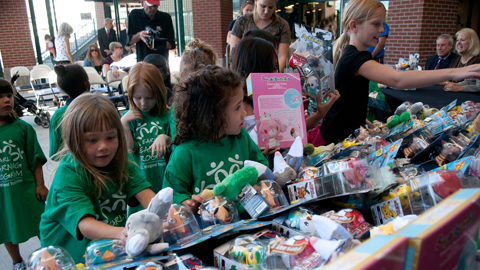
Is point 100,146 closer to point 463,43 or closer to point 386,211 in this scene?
point 386,211

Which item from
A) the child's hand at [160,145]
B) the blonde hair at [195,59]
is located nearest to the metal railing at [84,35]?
the blonde hair at [195,59]

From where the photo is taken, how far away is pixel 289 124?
166 centimetres

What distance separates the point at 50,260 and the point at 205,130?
79cm

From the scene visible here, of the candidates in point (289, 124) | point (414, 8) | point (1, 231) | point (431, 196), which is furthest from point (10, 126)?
point (414, 8)

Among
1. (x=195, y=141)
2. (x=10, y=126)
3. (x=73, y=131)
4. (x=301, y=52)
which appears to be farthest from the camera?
(x=10, y=126)

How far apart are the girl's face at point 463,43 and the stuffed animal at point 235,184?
507cm

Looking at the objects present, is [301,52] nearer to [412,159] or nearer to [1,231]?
[412,159]

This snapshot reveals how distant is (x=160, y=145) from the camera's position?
2.15m

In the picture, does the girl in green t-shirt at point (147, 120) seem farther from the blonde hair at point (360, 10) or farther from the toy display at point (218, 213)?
the blonde hair at point (360, 10)

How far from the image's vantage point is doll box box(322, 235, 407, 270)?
0.42 m

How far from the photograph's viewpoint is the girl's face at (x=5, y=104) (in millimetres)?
2207

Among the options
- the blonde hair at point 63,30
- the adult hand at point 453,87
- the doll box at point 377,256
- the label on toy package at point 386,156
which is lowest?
the adult hand at point 453,87

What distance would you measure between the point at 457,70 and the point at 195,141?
137cm

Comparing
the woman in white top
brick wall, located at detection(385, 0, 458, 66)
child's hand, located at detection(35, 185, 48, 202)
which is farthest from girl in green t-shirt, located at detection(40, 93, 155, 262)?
the woman in white top
